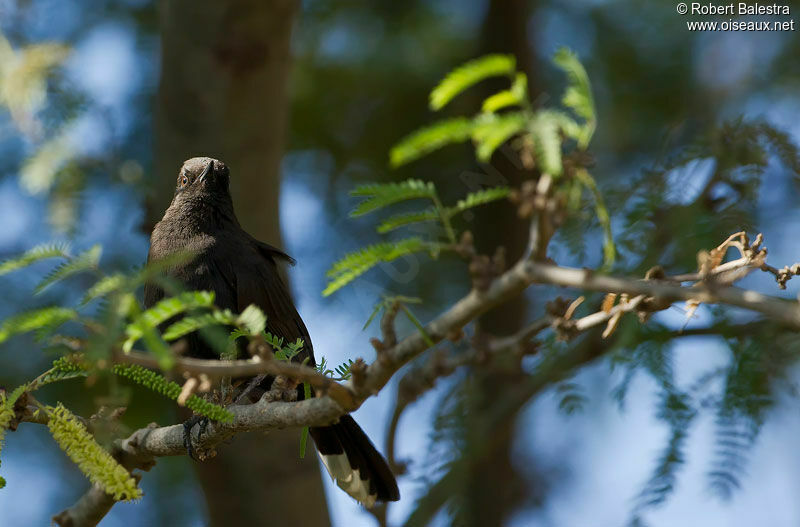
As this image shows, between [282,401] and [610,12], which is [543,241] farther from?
[610,12]

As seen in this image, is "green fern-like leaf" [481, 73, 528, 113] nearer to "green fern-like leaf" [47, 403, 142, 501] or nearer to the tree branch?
→ the tree branch

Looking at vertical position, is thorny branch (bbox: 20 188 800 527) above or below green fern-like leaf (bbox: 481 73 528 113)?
below

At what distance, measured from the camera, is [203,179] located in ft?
14.3

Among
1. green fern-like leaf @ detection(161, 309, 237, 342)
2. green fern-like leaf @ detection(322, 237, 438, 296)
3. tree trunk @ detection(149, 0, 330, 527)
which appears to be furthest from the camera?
tree trunk @ detection(149, 0, 330, 527)

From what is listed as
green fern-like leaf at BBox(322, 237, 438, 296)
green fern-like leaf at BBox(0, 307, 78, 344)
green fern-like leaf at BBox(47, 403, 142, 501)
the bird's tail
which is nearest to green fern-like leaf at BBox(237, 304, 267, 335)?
green fern-like leaf at BBox(322, 237, 438, 296)

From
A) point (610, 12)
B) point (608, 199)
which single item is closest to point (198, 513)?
point (608, 199)

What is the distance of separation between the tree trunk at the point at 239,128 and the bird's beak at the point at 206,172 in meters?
0.50

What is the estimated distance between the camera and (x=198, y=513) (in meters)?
6.28

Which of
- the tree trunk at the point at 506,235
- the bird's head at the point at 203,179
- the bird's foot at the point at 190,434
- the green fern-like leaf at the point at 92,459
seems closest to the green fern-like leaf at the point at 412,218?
the green fern-like leaf at the point at 92,459

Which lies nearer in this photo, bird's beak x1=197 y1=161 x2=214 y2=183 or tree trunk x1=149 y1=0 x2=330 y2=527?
bird's beak x1=197 y1=161 x2=214 y2=183

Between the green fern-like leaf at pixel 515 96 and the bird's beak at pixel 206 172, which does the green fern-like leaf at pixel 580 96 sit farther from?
the bird's beak at pixel 206 172

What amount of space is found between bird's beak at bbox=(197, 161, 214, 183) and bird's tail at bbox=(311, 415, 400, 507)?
139 centimetres

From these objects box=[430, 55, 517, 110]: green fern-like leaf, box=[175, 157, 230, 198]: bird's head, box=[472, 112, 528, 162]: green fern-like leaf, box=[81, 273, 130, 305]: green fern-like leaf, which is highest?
box=[175, 157, 230, 198]: bird's head

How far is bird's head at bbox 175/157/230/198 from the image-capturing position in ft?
14.3
